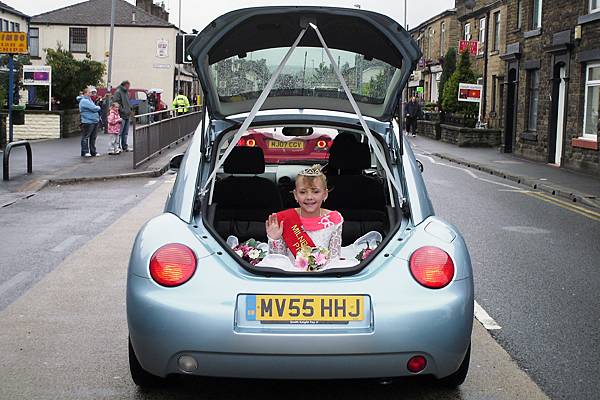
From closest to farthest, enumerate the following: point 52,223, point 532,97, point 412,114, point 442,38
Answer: point 52,223 → point 532,97 → point 412,114 → point 442,38

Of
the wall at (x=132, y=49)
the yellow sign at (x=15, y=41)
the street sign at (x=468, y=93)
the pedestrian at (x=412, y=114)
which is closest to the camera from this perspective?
the yellow sign at (x=15, y=41)

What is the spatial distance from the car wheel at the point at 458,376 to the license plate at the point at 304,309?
916mm

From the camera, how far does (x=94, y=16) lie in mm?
74438

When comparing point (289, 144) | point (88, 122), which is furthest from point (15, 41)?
point (289, 144)

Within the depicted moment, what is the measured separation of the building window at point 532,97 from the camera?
29.3 meters

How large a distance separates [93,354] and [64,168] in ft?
49.9

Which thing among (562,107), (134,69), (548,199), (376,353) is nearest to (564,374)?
(376,353)

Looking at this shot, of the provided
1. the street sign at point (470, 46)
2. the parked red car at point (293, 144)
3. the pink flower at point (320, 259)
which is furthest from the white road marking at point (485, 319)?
the street sign at point (470, 46)

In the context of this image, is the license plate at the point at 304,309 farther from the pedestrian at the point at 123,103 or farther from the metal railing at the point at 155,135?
the pedestrian at the point at 123,103

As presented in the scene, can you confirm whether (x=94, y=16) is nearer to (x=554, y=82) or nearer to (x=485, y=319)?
(x=554, y=82)

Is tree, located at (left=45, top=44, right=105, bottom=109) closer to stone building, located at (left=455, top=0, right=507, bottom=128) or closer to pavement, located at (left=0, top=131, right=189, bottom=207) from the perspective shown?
pavement, located at (left=0, top=131, right=189, bottom=207)

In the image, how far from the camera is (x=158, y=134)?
2406 cm

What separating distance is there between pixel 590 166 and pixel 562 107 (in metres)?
3.74

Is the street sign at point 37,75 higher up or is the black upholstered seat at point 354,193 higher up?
the street sign at point 37,75
